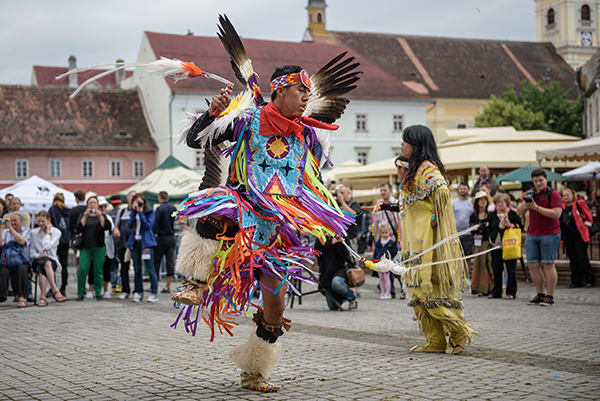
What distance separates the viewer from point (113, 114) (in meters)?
50.1

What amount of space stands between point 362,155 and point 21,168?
944 inches

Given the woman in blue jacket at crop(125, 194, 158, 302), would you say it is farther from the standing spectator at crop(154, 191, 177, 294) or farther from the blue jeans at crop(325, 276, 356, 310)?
the blue jeans at crop(325, 276, 356, 310)

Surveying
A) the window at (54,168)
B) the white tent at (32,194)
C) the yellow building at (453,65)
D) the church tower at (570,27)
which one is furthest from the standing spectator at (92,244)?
the church tower at (570,27)

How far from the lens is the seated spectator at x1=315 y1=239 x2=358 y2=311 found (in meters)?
10.4

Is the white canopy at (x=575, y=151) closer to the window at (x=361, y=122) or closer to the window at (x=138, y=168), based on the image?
the window at (x=361, y=122)

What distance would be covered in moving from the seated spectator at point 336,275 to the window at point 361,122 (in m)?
41.7

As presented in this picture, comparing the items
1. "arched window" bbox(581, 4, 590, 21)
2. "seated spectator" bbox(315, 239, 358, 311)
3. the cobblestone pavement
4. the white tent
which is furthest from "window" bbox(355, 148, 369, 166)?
the cobblestone pavement

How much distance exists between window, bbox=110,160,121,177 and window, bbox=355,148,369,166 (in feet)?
56.6

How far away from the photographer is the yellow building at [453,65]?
57.3 meters

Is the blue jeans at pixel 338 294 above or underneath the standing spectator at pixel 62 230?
underneath

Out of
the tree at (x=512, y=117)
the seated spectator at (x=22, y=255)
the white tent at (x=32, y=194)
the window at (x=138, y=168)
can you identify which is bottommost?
the seated spectator at (x=22, y=255)

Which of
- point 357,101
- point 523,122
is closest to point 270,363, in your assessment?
point 523,122

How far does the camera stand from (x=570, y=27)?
6950cm

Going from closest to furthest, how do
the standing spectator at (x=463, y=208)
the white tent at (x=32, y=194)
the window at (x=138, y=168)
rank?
the standing spectator at (x=463, y=208) → the white tent at (x=32, y=194) → the window at (x=138, y=168)
